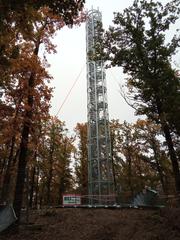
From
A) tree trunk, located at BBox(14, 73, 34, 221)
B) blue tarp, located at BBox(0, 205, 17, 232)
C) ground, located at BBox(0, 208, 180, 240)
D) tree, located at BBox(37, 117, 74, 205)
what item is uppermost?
tree, located at BBox(37, 117, 74, 205)

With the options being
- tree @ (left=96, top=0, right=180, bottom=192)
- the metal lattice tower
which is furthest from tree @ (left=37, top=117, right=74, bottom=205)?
tree @ (left=96, top=0, right=180, bottom=192)

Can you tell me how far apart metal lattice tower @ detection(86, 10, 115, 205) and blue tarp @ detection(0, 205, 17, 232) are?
14192 mm

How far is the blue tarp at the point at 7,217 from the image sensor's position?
9.81 m

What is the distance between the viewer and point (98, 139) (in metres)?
27.4

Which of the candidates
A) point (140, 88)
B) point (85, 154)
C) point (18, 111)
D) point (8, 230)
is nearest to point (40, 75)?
point (18, 111)

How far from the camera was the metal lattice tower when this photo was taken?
25453 mm

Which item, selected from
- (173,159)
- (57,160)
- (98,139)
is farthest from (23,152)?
(57,160)

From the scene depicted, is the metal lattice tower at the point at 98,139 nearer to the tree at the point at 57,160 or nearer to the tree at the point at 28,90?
the tree at the point at 57,160

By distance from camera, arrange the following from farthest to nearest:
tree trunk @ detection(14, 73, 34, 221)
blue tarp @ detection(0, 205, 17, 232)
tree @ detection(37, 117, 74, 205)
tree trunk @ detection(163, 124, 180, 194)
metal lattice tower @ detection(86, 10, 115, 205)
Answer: tree @ detection(37, 117, 74, 205) → metal lattice tower @ detection(86, 10, 115, 205) → tree trunk @ detection(163, 124, 180, 194) → tree trunk @ detection(14, 73, 34, 221) → blue tarp @ detection(0, 205, 17, 232)

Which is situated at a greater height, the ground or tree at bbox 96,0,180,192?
tree at bbox 96,0,180,192

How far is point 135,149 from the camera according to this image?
107 feet

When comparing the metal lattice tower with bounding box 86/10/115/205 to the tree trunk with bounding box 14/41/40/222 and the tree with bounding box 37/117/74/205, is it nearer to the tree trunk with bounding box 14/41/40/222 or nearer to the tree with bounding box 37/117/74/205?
the tree with bounding box 37/117/74/205

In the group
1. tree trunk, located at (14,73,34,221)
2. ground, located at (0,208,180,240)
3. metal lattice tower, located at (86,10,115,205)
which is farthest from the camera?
metal lattice tower, located at (86,10,115,205)

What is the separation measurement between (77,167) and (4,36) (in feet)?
102
